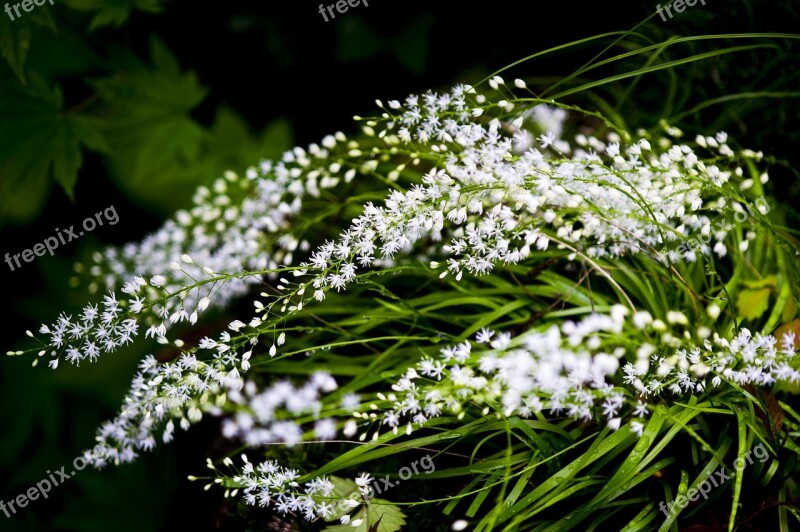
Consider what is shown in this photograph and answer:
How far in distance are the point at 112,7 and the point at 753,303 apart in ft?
7.63

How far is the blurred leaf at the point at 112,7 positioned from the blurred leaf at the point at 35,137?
30 centimetres

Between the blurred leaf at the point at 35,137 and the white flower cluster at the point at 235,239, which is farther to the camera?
the blurred leaf at the point at 35,137

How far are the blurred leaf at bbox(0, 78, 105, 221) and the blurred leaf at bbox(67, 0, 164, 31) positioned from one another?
299 millimetres

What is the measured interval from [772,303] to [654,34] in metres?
1.08

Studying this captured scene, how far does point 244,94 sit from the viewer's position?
2.71m

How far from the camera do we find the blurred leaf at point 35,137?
2.03 meters

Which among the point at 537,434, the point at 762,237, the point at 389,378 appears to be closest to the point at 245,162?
the point at 389,378

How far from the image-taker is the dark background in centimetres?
210
